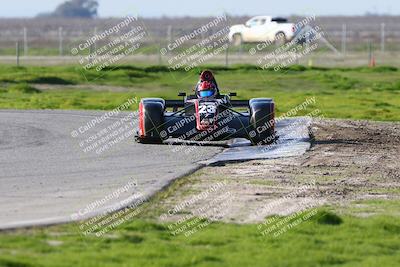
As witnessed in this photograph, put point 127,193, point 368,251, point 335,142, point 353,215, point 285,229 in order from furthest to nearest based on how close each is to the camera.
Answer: point 335,142 → point 127,193 → point 353,215 → point 285,229 → point 368,251

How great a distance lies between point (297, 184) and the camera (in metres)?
14.0

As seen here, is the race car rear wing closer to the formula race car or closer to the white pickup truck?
the formula race car

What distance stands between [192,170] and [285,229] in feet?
14.3

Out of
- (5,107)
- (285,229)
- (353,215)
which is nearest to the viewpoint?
(285,229)

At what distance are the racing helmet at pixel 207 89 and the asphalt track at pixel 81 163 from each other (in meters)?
1.21

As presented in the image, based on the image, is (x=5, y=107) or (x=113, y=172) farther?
(x=5, y=107)

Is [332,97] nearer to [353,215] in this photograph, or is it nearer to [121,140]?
[121,140]

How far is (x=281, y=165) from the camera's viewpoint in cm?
1605

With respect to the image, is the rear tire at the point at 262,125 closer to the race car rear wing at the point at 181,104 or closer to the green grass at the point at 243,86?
the race car rear wing at the point at 181,104

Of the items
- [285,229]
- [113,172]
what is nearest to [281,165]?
[113,172]

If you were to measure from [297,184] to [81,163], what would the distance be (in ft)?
11.8

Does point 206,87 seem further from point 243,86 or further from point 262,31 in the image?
point 262,31

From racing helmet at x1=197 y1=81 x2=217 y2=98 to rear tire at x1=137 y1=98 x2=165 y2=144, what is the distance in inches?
37.9

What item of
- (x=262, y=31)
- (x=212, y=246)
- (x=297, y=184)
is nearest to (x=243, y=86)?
(x=297, y=184)
